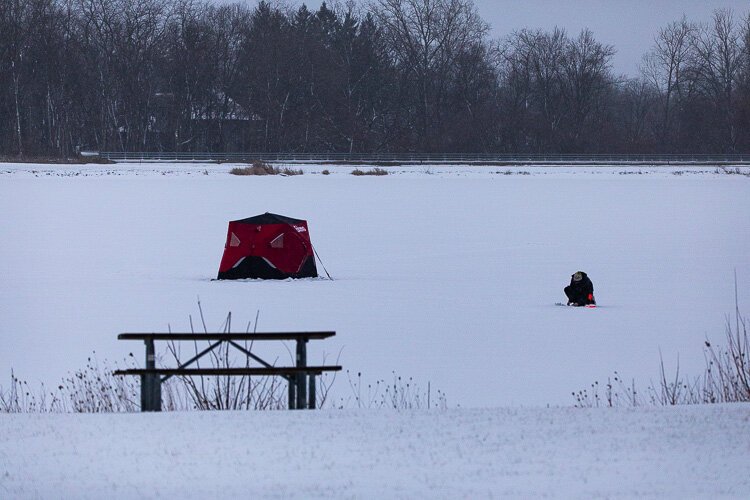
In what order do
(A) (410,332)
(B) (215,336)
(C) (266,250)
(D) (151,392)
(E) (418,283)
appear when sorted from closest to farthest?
1. (D) (151,392)
2. (B) (215,336)
3. (A) (410,332)
4. (E) (418,283)
5. (C) (266,250)

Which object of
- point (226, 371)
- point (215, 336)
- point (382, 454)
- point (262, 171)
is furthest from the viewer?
point (262, 171)

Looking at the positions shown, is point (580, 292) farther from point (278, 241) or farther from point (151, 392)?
point (151, 392)

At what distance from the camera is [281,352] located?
14.2 m

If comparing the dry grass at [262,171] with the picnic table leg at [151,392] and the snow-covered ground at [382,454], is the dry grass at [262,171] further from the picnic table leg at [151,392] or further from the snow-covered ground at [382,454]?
→ the snow-covered ground at [382,454]

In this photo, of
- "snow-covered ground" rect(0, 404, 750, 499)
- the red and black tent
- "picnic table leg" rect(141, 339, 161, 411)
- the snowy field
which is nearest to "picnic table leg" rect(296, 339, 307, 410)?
"snow-covered ground" rect(0, 404, 750, 499)

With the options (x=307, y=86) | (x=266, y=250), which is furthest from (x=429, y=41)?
(x=266, y=250)

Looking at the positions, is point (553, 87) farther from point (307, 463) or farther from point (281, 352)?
point (307, 463)

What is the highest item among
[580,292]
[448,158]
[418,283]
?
[448,158]

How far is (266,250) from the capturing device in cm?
2233

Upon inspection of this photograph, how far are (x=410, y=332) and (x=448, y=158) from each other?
7379 cm

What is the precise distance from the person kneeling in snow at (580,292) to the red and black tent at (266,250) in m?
6.15

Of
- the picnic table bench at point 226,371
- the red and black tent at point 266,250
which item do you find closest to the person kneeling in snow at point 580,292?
the red and black tent at point 266,250

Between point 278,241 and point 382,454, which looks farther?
point 278,241

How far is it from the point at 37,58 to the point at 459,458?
84.7m
